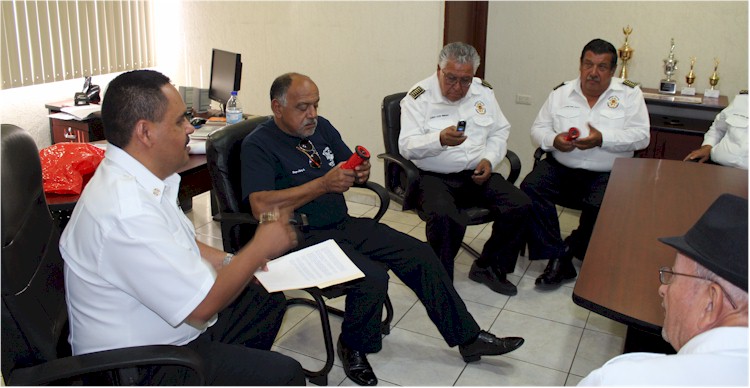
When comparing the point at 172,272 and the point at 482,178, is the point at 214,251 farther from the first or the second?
the point at 482,178

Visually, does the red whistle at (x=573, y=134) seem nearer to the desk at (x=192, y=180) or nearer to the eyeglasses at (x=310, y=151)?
the eyeglasses at (x=310, y=151)

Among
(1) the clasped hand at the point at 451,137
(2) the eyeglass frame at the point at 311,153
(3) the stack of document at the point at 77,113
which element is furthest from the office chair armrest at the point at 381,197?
(3) the stack of document at the point at 77,113

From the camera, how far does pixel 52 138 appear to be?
4.64 m

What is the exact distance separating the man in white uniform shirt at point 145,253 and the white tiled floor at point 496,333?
102cm

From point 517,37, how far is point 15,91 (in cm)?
361

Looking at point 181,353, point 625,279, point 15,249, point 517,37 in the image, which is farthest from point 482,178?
point 15,249

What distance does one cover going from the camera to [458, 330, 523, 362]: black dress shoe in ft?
8.93

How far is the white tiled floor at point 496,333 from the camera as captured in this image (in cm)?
273

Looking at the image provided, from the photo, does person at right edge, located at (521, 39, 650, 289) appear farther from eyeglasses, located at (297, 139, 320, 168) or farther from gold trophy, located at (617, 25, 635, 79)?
eyeglasses, located at (297, 139, 320, 168)

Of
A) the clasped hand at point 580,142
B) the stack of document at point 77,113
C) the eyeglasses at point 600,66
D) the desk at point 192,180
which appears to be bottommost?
the desk at point 192,180

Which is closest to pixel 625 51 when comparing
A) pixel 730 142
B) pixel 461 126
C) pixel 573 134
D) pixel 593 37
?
pixel 593 37

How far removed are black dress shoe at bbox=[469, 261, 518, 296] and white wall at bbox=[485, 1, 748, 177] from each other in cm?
177

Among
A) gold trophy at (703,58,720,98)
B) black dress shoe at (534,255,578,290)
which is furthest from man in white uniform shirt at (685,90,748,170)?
black dress shoe at (534,255,578,290)

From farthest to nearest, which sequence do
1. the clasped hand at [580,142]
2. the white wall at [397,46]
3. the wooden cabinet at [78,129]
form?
1. the white wall at [397,46]
2. the wooden cabinet at [78,129]
3. the clasped hand at [580,142]
